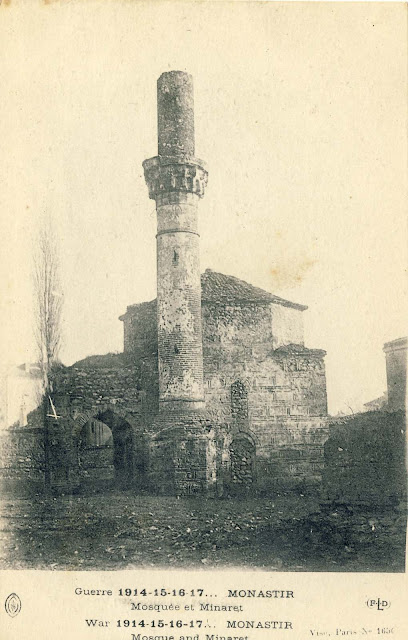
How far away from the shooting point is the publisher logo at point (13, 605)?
7.69 m

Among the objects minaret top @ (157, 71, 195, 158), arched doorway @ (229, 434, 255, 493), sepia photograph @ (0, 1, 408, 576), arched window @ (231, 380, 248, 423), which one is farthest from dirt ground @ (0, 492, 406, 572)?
minaret top @ (157, 71, 195, 158)

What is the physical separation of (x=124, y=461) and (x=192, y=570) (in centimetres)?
919

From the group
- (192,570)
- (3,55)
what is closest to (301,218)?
(3,55)

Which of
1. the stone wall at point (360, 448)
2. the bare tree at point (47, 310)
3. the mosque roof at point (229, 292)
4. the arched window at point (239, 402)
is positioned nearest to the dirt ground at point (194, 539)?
the stone wall at point (360, 448)

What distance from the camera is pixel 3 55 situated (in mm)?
8969

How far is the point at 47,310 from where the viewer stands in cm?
1248

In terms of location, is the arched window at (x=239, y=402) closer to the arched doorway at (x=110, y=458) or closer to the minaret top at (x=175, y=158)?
the arched doorway at (x=110, y=458)

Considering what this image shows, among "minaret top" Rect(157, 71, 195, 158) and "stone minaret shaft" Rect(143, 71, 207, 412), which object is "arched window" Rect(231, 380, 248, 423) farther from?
"minaret top" Rect(157, 71, 195, 158)

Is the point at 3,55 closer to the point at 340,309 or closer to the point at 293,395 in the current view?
the point at 340,309

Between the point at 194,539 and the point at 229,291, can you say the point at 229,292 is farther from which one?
the point at 194,539

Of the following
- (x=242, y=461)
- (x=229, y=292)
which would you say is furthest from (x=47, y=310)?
(x=229, y=292)

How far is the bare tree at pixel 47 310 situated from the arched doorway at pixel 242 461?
4898 mm

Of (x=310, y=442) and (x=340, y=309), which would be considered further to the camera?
(x=310, y=442)

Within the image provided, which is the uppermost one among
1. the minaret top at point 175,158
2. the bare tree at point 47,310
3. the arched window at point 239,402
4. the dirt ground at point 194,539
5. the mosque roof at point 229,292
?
the minaret top at point 175,158
